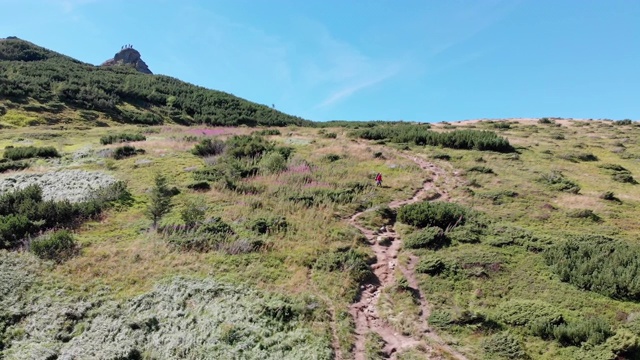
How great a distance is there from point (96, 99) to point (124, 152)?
33866mm

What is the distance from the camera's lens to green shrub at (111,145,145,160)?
26891 mm

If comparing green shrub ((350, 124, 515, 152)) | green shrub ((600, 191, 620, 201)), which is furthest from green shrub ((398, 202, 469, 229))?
green shrub ((350, 124, 515, 152))

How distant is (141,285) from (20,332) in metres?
2.95

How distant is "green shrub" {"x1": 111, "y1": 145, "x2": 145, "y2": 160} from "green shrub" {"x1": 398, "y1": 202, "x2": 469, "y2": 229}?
18.3 metres

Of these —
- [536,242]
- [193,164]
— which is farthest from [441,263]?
[193,164]

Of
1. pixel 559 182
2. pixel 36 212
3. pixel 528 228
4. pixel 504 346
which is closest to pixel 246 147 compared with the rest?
pixel 36 212

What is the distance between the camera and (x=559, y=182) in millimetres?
24078

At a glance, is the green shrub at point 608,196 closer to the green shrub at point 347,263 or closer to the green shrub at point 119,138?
the green shrub at point 347,263

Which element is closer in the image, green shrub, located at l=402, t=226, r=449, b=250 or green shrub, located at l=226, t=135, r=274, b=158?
green shrub, located at l=402, t=226, r=449, b=250

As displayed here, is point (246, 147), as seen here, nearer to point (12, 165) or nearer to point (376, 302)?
point (12, 165)

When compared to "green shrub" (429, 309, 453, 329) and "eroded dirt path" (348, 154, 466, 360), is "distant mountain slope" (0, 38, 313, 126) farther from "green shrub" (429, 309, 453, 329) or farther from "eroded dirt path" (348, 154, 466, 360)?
"green shrub" (429, 309, 453, 329)

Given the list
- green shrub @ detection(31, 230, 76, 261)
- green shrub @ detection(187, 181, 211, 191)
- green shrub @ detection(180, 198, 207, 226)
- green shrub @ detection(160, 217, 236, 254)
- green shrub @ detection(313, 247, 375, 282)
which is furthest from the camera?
green shrub @ detection(187, 181, 211, 191)

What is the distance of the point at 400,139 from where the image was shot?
128 feet

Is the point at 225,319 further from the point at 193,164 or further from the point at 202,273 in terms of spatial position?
the point at 193,164
